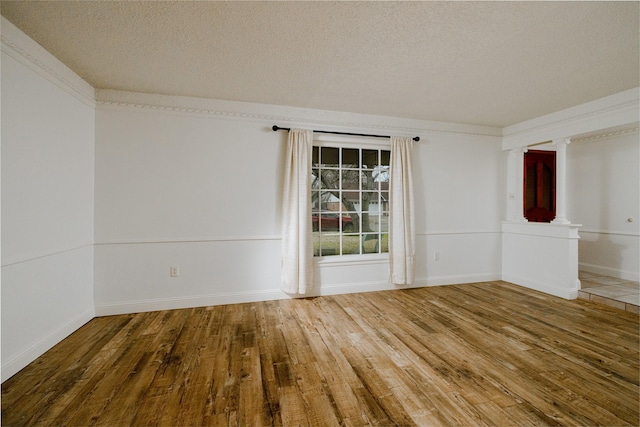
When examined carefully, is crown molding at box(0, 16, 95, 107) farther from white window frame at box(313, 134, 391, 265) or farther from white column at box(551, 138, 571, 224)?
white column at box(551, 138, 571, 224)

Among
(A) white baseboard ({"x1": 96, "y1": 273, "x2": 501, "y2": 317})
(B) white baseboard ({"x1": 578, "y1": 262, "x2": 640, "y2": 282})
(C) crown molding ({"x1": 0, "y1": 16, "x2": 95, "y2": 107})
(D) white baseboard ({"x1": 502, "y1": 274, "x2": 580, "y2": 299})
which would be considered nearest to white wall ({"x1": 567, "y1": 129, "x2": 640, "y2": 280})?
(B) white baseboard ({"x1": 578, "y1": 262, "x2": 640, "y2": 282})

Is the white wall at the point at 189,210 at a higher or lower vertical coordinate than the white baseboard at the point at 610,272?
higher

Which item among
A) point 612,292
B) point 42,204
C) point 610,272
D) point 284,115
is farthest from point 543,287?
point 42,204

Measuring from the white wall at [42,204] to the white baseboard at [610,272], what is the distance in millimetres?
6991

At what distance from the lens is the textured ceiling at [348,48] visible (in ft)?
5.82

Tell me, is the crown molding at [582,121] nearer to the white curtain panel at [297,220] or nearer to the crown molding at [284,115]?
the crown molding at [284,115]

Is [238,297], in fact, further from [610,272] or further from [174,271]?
[610,272]

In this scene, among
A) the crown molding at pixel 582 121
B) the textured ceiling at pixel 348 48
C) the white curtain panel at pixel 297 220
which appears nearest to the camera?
the textured ceiling at pixel 348 48

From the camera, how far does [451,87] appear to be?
9.48ft

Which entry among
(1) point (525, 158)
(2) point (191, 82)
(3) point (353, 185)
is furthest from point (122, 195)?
(1) point (525, 158)

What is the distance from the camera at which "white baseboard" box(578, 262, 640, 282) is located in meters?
4.02

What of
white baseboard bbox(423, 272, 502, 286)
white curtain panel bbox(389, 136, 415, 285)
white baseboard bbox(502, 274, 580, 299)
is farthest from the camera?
white baseboard bbox(423, 272, 502, 286)

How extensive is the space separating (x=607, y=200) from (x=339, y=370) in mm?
5134

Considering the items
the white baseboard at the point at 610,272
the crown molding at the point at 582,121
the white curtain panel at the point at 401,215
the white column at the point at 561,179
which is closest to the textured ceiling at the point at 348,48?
the crown molding at the point at 582,121
